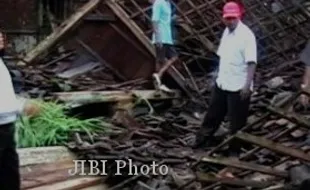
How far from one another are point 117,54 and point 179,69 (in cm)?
106

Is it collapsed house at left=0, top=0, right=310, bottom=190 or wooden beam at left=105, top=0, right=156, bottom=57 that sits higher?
wooden beam at left=105, top=0, right=156, bottom=57

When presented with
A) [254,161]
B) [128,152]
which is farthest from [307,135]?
[128,152]

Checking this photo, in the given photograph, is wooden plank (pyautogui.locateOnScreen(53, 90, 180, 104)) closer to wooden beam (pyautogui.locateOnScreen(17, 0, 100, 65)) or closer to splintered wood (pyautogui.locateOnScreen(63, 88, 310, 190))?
splintered wood (pyautogui.locateOnScreen(63, 88, 310, 190))

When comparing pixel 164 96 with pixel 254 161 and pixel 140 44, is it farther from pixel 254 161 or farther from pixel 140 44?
pixel 254 161

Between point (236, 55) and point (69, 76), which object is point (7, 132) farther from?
point (69, 76)

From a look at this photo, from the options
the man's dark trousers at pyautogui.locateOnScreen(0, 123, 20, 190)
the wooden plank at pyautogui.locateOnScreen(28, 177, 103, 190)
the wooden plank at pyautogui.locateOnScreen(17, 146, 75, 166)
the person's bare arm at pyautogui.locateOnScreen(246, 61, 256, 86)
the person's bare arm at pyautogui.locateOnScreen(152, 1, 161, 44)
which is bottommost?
the wooden plank at pyautogui.locateOnScreen(28, 177, 103, 190)

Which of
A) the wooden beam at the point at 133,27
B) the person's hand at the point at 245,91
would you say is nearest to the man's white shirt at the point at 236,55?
the person's hand at the point at 245,91

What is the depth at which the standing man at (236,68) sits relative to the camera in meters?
8.32

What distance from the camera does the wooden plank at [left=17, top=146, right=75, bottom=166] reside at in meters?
8.18

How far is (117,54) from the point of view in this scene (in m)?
12.9

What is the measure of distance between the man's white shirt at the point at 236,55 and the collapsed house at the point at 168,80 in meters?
0.56

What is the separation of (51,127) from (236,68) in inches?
89.2

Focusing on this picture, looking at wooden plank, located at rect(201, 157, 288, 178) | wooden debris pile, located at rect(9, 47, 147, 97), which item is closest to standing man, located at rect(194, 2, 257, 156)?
wooden plank, located at rect(201, 157, 288, 178)

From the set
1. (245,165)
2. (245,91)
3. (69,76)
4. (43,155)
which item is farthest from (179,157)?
(69,76)
